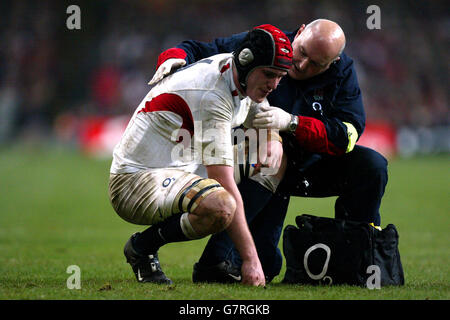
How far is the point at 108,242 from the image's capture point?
783 centimetres

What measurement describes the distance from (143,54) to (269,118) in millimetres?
20452

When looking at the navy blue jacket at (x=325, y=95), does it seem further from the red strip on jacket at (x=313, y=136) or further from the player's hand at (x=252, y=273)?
the player's hand at (x=252, y=273)

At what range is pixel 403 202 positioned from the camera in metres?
11.8

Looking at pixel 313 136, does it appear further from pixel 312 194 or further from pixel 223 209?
pixel 223 209

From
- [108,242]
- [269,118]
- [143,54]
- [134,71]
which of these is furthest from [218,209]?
[143,54]

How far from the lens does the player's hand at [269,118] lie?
14.8 feet

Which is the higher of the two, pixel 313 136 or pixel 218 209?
pixel 313 136

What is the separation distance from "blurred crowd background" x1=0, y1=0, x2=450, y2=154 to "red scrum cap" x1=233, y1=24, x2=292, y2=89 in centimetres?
1827

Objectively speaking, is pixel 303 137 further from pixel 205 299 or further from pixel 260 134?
pixel 205 299

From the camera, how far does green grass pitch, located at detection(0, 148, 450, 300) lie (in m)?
4.07

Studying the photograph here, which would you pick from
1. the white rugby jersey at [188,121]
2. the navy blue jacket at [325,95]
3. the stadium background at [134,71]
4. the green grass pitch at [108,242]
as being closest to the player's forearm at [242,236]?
the green grass pitch at [108,242]

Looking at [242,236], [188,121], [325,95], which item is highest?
[325,95]

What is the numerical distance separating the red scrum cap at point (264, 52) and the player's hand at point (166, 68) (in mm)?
588
